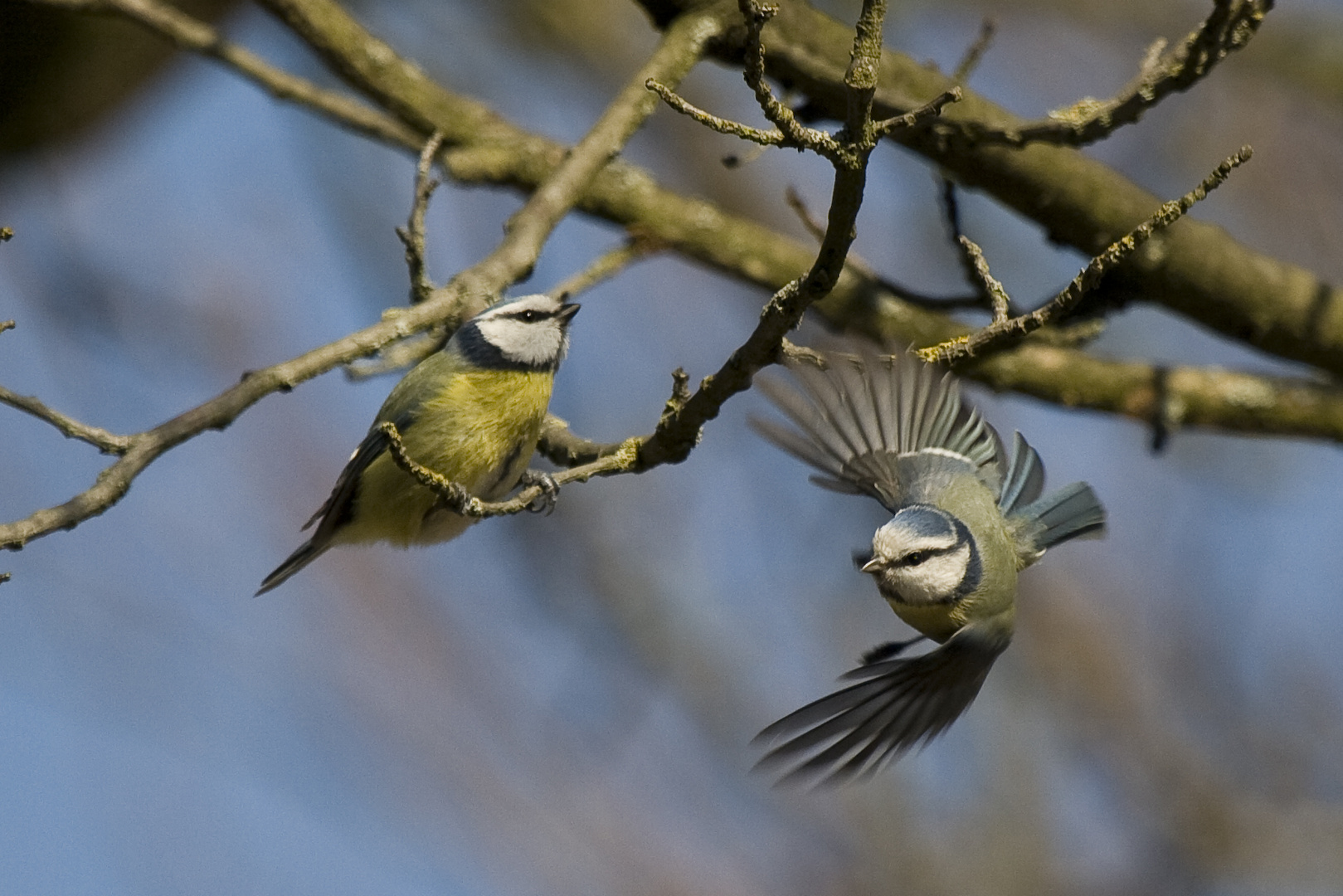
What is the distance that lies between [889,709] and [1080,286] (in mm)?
860

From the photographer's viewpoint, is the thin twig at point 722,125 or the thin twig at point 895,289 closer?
the thin twig at point 722,125

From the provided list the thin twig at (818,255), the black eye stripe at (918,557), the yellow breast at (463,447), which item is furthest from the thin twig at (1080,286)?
the yellow breast at (463,447)

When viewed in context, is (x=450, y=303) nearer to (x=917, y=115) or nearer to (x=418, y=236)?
(x=418, y=236)

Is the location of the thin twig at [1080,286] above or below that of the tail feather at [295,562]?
above

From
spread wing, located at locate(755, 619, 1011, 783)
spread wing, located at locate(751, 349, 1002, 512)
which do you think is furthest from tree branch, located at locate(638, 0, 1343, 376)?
spread wing, located at locate(755, 619, 1011, 783)

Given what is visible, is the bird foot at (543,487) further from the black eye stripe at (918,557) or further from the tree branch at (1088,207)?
the tree branch at (1088,207)

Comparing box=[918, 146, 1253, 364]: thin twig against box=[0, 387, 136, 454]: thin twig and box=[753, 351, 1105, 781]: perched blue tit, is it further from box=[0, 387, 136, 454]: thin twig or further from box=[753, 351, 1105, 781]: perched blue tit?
box=[0, 387, 136, 454]: thin twig

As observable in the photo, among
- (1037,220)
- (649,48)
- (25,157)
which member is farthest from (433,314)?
(649,48)

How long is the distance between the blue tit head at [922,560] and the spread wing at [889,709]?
90 mm

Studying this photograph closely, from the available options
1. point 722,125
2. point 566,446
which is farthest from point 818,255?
point 566,446

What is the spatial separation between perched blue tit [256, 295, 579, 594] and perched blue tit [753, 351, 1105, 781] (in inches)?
30.7

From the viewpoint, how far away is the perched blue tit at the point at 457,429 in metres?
3.17

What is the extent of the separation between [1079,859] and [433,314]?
4.86 m

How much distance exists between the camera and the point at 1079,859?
20.2 feet
